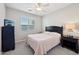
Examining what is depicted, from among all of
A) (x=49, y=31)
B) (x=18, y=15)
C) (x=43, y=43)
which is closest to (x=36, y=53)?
(x=43, y=43)

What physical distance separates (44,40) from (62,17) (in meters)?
0.63

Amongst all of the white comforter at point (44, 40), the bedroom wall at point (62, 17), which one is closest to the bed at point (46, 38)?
the white comforter at point (44, 40)

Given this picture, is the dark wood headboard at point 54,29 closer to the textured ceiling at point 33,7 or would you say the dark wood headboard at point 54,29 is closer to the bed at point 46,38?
the bed at point 46,38

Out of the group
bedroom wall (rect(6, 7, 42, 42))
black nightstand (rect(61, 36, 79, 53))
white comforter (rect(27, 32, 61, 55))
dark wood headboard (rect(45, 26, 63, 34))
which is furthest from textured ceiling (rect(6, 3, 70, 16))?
black nightstand (rect(61, 36, 79, 53))

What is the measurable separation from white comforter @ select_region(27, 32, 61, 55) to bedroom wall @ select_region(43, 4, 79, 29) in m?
0.23

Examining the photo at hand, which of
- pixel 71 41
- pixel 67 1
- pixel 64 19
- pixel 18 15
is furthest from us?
pixel 71 41

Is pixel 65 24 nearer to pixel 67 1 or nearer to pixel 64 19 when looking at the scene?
pixel 64 19

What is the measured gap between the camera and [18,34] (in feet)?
5.00

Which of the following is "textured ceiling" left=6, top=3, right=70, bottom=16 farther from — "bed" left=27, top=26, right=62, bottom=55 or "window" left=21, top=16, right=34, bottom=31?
"bed" left=27, top=26, right=62, bottom=55

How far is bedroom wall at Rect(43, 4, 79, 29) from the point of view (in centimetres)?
152

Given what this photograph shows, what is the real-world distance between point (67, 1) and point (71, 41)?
1058mm

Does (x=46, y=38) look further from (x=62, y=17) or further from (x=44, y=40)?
(x=62, y=17)

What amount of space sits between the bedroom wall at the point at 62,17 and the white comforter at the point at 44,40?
0.77 ft

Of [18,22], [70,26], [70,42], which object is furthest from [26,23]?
[70,42]
